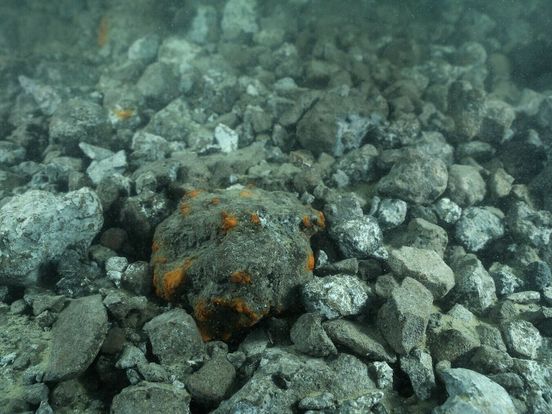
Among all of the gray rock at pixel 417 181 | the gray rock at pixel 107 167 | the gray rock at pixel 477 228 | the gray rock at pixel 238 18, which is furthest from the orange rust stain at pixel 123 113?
the gray rock at pixel 477 228

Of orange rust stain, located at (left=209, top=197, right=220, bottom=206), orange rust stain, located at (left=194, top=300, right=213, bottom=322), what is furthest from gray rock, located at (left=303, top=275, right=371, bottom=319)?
orange rust stain, located at (left=209, top=197, right=220, bottom=206)

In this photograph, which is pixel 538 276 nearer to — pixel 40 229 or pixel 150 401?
pixel 150 401

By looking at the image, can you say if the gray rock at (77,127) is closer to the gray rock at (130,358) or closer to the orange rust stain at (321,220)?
the orange rust stain at (321,220)

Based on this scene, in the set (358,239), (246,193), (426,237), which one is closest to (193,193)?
(246,193)

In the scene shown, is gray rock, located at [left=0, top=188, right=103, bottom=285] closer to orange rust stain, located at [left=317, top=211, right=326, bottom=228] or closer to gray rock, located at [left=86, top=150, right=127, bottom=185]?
gray rock, located at [left=86, top=150, right=127, bottom=185]

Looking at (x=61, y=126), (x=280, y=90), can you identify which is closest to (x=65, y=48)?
(x=61, y=126)

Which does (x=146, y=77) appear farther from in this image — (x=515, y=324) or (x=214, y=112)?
(x=515, y=324)
